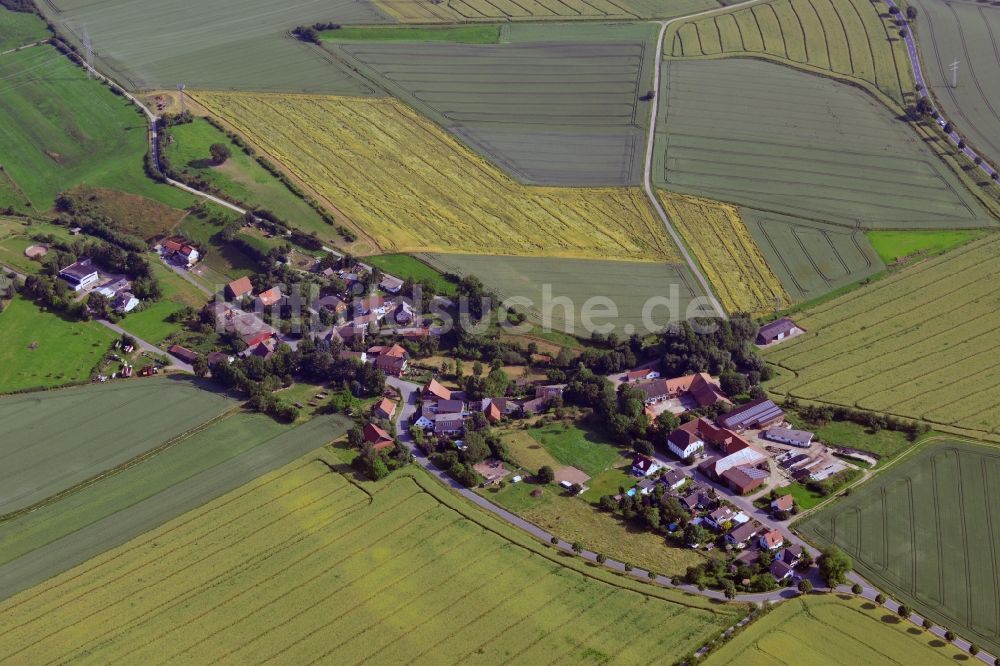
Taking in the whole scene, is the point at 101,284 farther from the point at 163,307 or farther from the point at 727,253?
the point at 727,253

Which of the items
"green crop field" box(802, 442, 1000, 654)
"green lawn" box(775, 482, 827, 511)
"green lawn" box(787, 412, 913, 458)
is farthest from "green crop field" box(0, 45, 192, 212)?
"green crop field" box(802, 442, 1000, 654)

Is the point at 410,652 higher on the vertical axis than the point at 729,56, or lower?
lower

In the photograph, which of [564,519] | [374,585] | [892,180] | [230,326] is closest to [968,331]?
[892,180]

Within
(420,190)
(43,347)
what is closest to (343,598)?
(43,347)

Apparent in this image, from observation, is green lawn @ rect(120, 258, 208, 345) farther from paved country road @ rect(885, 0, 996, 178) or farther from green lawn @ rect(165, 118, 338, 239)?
paved country road @ rect(885, 0, 996, 178)

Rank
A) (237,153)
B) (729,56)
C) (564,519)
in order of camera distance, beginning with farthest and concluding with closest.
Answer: (729,56), (237,153), (564,519)

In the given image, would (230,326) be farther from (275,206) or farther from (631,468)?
(631,468)
